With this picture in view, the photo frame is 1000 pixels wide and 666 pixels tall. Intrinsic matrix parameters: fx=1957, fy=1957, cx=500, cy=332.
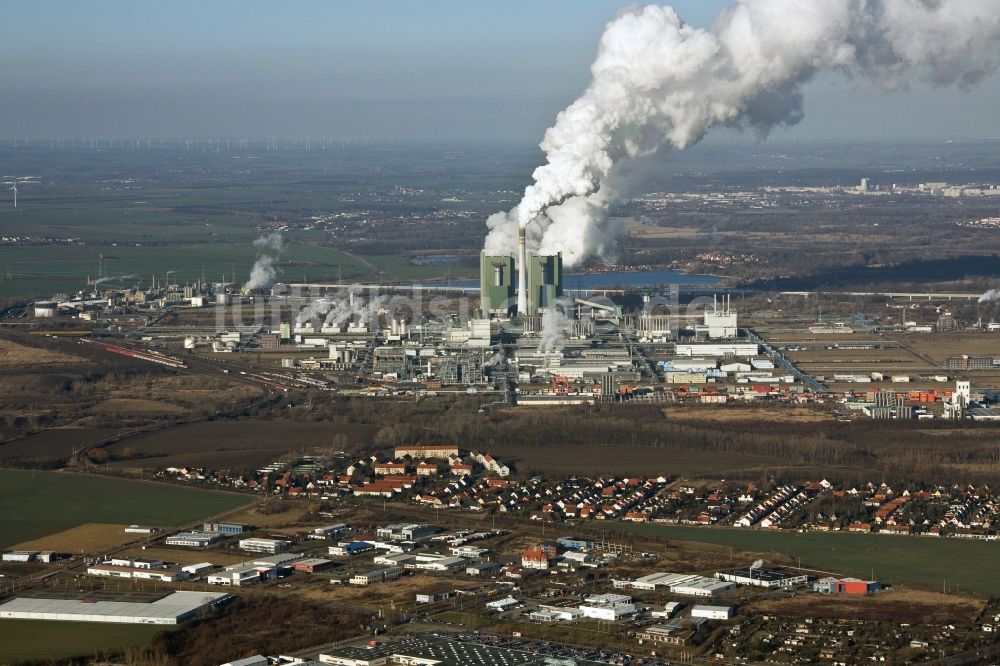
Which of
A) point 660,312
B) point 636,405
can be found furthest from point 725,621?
point 660,312

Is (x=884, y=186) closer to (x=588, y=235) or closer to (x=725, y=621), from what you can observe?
(x=588, y=235)

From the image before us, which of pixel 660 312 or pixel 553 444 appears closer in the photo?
pixel 553 444

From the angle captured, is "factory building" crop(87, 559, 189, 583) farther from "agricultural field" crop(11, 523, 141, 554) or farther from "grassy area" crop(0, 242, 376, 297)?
"grassy area" crop(0, 242, 376, 297)

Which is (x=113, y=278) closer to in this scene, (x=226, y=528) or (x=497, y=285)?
(x=497, y=285)

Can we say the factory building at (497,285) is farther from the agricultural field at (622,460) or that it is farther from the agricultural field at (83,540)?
the agricultural field at (83,540)

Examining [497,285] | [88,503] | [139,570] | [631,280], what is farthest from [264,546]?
[631,280]

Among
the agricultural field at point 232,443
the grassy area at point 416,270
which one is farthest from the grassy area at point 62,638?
the grassy area at point 416,270
